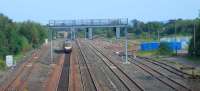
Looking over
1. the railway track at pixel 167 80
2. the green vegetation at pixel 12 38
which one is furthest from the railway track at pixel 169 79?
the green vegetation at pixel 12 38

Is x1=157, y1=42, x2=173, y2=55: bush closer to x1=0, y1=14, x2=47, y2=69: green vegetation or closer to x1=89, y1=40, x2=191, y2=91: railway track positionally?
x1=89, y1=40, x2=191, y2=91: railway track

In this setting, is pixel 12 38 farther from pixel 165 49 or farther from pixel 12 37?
pixel 165 49

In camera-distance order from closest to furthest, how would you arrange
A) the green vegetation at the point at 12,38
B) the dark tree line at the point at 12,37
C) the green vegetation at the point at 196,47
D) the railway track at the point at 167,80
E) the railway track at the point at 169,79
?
the railway track at the point at 167,80 < the railway track at the point at 169,79 < the green vegetation at the point at 196,47 < the green vegetation at the point at 12,38 < the dark tree line at the point at 12,37

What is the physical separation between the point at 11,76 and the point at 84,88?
1078cm

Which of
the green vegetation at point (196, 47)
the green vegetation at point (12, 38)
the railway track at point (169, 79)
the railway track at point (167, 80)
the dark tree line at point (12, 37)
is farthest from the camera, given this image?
the dark tree line at point (12, 37)

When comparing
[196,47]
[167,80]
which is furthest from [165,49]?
[167,80]

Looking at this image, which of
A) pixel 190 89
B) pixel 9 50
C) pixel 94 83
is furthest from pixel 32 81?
pixel 9 50

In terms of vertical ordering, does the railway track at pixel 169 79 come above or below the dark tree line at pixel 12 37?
below

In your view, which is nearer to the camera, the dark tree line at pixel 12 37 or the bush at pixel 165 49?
the dark tree line at pixel 12 37

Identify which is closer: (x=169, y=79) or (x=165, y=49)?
(x=169, y=79)

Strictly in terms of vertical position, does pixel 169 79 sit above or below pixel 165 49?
below

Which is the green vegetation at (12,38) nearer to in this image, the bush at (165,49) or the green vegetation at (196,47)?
the bush at (165,49)

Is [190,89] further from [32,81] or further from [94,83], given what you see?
[32,81]

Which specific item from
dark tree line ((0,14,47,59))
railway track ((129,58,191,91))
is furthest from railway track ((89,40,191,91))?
dark tree line ((0,14,47,59))
